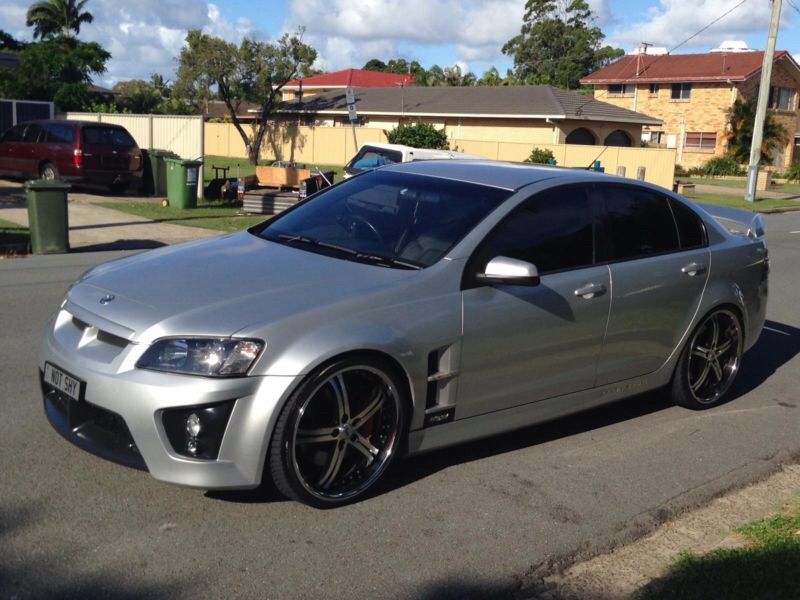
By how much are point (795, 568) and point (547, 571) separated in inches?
41.0

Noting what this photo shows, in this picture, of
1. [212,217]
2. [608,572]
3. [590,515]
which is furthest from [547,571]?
[212,217]

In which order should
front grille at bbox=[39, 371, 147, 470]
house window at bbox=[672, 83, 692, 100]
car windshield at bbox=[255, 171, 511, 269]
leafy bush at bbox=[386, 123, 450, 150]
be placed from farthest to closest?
house window at bbox=[672, 83, 692, 100] → leafy bush at bbox=[386, 123, 450, 150] → car windshield at bbox=[255, 171, 511, 269] → front grille at bbox=[39, 371, 147, 470]

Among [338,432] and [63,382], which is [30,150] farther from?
[338,432]

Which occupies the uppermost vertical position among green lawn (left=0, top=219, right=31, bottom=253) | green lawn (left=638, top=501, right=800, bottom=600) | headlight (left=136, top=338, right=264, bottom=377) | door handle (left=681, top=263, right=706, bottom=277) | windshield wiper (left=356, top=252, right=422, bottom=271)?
windshield wiper (left=356, top=252, right=422, bottom=271)

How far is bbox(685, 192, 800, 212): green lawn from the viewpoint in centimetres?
3033

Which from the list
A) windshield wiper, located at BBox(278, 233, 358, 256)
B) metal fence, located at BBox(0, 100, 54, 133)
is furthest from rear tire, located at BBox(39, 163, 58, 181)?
windshield wiper, located at BBox(278, 233, 358, 256)

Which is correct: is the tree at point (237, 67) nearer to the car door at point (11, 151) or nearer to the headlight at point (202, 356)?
the car door at point (11, 151)

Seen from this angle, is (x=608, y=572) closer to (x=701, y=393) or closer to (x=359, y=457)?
(x=359, y=457)

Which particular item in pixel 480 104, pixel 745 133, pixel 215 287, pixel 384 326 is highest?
pixel 480 104

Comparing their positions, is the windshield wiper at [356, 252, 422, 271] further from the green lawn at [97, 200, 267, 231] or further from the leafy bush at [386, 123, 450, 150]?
the leafy bush at [386, 123, 450, 150]

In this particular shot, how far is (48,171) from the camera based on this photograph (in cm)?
2108

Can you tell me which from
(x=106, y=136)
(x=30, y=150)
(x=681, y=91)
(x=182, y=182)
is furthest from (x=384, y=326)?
(x=681, y=91)

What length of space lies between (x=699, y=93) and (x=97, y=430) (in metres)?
55.1

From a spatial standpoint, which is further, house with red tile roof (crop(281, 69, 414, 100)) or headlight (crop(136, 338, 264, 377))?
house with red tile roof (crop(281, 69, 414, 100))
